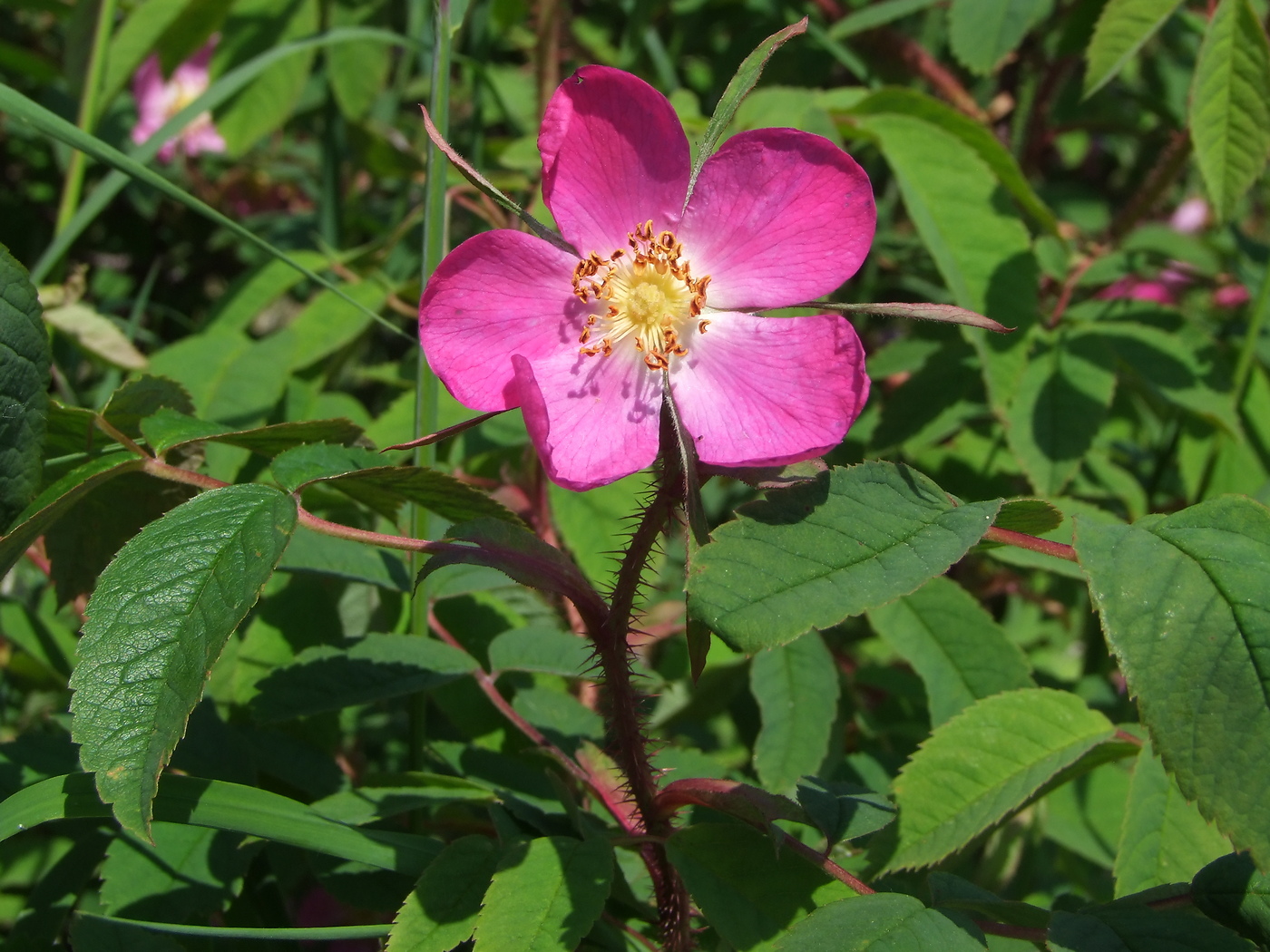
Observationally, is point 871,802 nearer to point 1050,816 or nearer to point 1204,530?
point 1204,530

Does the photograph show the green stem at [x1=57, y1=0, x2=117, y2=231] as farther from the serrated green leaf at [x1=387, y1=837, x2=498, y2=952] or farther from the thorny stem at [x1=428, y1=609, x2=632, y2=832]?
the serrated green leaf at [x1=387, y1=837, x2=498, y2=952]

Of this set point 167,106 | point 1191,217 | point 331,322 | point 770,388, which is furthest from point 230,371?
point 1191,217

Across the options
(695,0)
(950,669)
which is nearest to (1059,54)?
(695,0)

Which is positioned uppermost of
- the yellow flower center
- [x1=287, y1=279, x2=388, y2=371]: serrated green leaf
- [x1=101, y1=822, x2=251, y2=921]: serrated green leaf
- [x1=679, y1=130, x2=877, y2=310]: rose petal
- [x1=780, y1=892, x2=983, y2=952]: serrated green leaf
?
[x1=679, y1=130, x2=877, y2=310]: rose petal

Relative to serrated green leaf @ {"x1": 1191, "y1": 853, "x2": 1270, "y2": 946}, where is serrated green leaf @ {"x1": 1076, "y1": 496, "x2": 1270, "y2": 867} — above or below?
above

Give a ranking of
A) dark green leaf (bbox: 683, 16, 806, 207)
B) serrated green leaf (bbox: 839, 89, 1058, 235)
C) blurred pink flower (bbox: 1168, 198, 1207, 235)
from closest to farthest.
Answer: dark green leaf (bbox: 683, 16, 806, 207) → serrated green leaf (bbox: 839, 89, 1058, 235) → blurred pink flower (bbox: 1168, 198, 1207, 235)

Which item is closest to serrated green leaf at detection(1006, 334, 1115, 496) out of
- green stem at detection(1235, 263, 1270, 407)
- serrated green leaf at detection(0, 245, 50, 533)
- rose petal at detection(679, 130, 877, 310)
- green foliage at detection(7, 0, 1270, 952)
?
green foliage at detection(7, 0, 1270, 952)

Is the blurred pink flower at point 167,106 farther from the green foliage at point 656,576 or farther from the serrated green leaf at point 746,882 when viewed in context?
the serrated green leaf at point 746,882
